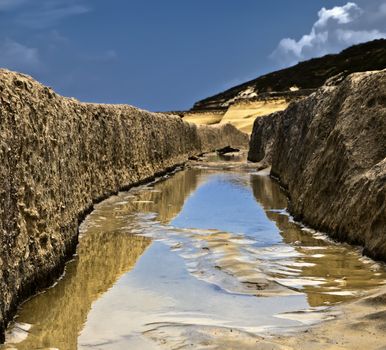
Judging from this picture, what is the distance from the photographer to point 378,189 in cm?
587

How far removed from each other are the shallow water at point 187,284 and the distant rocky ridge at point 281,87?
4261 cm

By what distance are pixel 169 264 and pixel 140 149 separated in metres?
10.5

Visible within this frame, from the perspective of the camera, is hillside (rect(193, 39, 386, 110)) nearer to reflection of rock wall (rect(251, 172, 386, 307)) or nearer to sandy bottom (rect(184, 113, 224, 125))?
sandy bottom (rect(184, 113, 224, 125))

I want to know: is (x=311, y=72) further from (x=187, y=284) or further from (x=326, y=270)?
(x=187, y=284)

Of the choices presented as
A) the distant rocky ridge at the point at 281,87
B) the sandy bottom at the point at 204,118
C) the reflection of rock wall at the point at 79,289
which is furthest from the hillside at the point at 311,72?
the reflection of rock wall at the point at 79,289

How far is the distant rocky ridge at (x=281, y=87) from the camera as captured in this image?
54.8 meters

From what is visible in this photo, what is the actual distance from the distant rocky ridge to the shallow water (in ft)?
140

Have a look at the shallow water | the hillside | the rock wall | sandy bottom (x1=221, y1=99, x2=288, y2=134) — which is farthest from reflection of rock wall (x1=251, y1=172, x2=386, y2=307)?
the hillside

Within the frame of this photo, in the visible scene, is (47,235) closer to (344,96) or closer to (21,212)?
(21,212)

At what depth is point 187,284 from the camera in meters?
5.24

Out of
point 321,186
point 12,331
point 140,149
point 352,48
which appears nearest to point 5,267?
point 12,331

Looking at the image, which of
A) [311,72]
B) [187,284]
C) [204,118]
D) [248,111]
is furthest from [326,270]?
[311,72]

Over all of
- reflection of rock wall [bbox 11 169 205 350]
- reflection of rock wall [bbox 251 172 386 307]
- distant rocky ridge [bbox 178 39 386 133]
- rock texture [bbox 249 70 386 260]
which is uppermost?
distant rocky ridge [bbox 178 39 386 133]

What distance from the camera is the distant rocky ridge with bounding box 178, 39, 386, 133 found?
5475 centimetres
